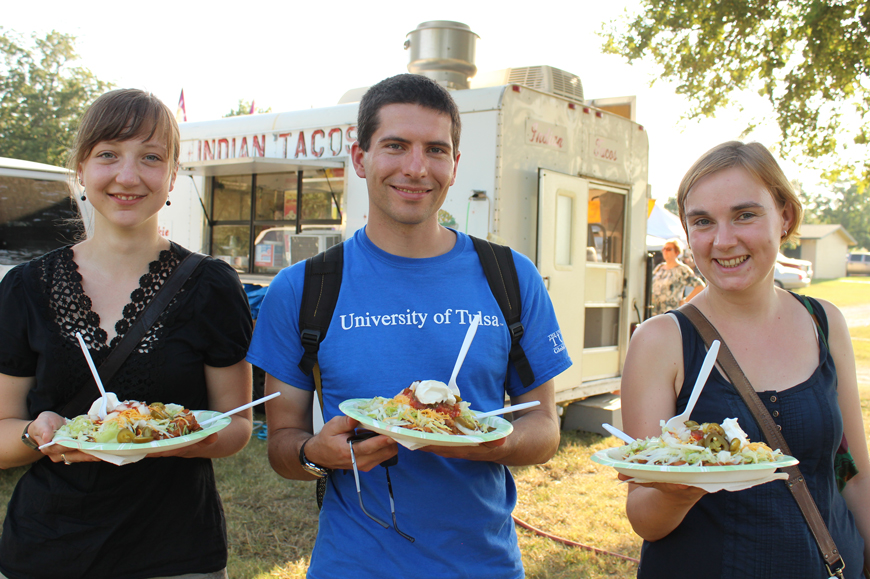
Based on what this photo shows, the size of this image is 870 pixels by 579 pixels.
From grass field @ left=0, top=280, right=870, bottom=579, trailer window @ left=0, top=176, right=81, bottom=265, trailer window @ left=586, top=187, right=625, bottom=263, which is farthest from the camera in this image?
trailer window @ left=586, top=187, right=625, bottom=263

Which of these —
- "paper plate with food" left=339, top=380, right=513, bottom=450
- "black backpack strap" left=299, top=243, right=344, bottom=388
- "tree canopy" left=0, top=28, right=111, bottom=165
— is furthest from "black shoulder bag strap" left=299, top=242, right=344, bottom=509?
"tree canopy" left=0, top=28, right=111, bottom=165

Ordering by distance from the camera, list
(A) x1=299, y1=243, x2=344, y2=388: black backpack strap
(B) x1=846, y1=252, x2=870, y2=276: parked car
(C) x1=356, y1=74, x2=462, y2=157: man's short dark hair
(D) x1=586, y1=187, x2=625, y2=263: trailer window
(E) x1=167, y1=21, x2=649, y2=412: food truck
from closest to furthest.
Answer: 1. (A) x1=299, y1=243, x2=344, y2=388: black backpack strap
2. (C) x1=356, y1=74, x2=462, y2=157: man's short dark hair
3. (E) x1=167, y1=21, x2=649, y2=412: food truck
4. (D) x1=586, y1=187, x2=625, y2=263: trailer window
5. (B) x1=846, y1=252, x2=870, y2=276: parked car

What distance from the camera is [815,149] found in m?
9.14

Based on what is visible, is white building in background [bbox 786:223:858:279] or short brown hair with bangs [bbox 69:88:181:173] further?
white building in background [bbox 786:223:858:279]

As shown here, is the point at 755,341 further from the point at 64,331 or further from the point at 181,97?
the point at 181,97

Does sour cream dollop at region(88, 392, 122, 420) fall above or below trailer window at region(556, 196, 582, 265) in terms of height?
below

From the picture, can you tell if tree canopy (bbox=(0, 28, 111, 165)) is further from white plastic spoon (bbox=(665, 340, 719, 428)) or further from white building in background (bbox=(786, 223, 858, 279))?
white building in background (bbox=(786, 223, 858, 279))

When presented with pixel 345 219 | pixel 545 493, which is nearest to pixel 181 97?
pixel 345 219

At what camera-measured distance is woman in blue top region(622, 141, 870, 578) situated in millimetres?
1729

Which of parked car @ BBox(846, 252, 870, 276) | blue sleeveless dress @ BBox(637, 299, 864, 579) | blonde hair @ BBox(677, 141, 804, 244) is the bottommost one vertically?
blue sleeveless dress @ BBox(637, 299, 864, 579)

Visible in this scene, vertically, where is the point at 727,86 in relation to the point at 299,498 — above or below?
above

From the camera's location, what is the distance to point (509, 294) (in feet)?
6.31

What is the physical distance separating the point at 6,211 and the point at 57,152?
69.7ft

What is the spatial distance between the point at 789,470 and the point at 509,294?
2.94 ft
